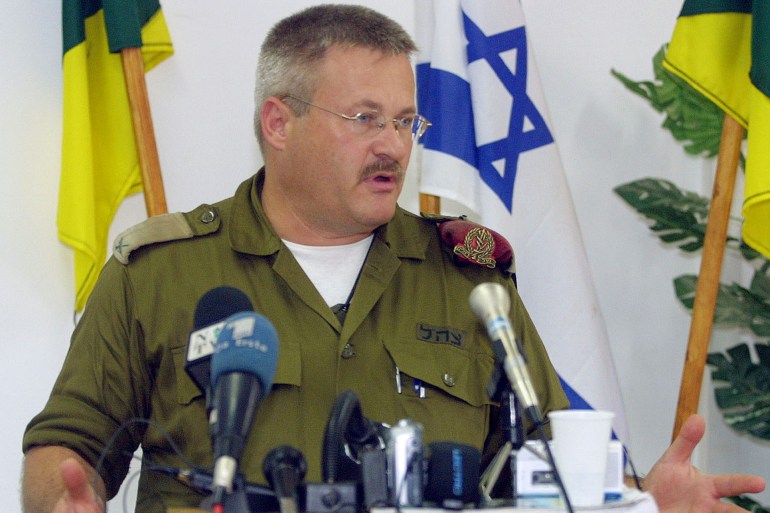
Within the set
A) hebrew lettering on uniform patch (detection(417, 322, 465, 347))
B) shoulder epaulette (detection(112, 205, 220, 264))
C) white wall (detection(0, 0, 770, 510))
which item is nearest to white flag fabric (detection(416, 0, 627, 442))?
white wall (detection(0, 0, 770, 510))

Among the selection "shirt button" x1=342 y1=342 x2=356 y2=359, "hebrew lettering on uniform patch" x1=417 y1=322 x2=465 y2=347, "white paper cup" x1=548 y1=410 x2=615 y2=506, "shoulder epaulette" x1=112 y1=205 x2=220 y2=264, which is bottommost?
"white paper cup" x1=548 y1=410 x2=615 y2=506

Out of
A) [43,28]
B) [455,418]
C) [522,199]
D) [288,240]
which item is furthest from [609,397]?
[43,28]

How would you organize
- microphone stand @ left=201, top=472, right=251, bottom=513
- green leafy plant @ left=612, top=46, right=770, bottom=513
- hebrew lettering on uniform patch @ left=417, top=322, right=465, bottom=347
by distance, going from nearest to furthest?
microphone stand @ left=201, top=472, right=251, bottom=513
hebrew lettering on uniform patch @ left=417, top=322, right=465, bottom=347
green leafy plant @ left=612, top=46, right=770, bottom=513

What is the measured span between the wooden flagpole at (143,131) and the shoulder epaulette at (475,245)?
3.08ft

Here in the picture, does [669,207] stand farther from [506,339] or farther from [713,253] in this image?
[506,339]

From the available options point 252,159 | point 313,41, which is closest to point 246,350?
point 313,41

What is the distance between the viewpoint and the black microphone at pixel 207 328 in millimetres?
1374

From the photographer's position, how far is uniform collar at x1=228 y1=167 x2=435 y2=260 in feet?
7.65

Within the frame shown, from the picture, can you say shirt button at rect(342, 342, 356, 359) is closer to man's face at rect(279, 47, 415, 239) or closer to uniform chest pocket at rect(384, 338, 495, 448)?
uniform chest pocket at rect(384, 338, 495, 448)

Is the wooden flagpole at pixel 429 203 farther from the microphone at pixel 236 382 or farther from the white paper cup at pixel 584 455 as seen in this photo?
the microphone at pixel 236 382

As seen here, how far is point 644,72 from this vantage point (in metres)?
3.76

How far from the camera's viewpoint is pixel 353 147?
92.4 inches

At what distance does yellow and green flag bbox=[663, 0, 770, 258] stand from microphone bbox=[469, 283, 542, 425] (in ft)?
5.33

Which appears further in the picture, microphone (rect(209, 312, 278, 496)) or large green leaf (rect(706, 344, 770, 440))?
large green leaf (rect(706, 344, 770, 440))
